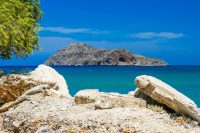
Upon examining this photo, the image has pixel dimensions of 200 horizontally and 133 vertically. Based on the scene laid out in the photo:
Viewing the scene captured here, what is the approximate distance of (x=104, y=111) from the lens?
17.9 m

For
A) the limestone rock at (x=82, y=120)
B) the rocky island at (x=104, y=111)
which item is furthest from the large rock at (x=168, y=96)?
the limestone rock at (x=82, y=120)

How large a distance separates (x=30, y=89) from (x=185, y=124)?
8.87 metres

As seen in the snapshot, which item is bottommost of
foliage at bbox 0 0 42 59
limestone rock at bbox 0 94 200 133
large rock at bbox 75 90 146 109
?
limestone rock at bbox 0 94 200 133

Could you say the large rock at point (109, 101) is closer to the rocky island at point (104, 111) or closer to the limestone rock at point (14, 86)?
the rocky island at point (104, 111)

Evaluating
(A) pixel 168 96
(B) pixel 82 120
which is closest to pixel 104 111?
(B) pixel 82 120

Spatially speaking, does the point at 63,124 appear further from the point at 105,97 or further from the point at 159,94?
the point at 159,94

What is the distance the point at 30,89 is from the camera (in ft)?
77.0

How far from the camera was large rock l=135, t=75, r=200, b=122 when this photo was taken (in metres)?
17.5

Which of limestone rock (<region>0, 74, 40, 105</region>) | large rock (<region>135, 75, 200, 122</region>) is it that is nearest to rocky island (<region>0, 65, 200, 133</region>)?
large rock (<region>135, 75, 200, 122</region>)

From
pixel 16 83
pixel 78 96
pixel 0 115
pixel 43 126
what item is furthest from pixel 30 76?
pixel 43 126

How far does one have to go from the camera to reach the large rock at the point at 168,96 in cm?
1755

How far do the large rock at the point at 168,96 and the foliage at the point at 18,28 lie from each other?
11.8m

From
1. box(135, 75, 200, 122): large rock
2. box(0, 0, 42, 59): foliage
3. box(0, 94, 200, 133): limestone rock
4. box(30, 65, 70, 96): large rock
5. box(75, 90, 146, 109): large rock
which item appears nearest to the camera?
box(0, 94, 200, 133): limestone rock

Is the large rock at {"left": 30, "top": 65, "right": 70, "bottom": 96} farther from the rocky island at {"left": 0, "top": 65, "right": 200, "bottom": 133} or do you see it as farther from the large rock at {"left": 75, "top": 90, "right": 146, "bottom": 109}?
the large rock at {"left": 75, "top": 90, "right": 146, "bottom": 109}
